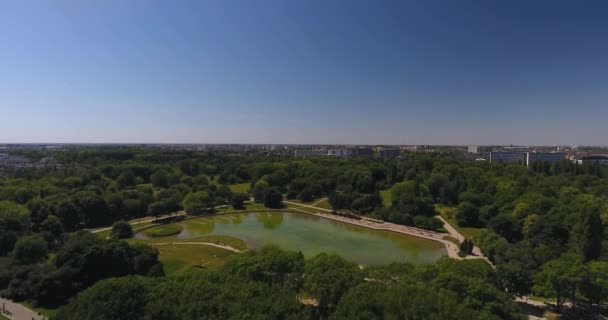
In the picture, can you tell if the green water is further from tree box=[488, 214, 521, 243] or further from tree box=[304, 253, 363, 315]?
tree box=[304, 253, 363, 315]

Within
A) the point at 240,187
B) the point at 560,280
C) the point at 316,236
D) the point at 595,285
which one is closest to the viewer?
the point at 595,285

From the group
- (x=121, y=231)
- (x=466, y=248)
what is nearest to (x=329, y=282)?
(x=466, y=248)

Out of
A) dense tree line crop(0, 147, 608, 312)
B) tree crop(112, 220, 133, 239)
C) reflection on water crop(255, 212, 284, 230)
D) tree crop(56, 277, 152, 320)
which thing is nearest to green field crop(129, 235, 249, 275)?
tree crop(112, 220, 133, 239)

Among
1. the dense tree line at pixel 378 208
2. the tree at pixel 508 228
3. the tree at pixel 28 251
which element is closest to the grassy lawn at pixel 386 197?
the dense tree line at pixel 378 208

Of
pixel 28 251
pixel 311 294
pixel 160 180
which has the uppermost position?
pixel 160 180

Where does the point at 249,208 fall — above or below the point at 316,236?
above

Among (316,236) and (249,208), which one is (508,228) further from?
(249,208)
